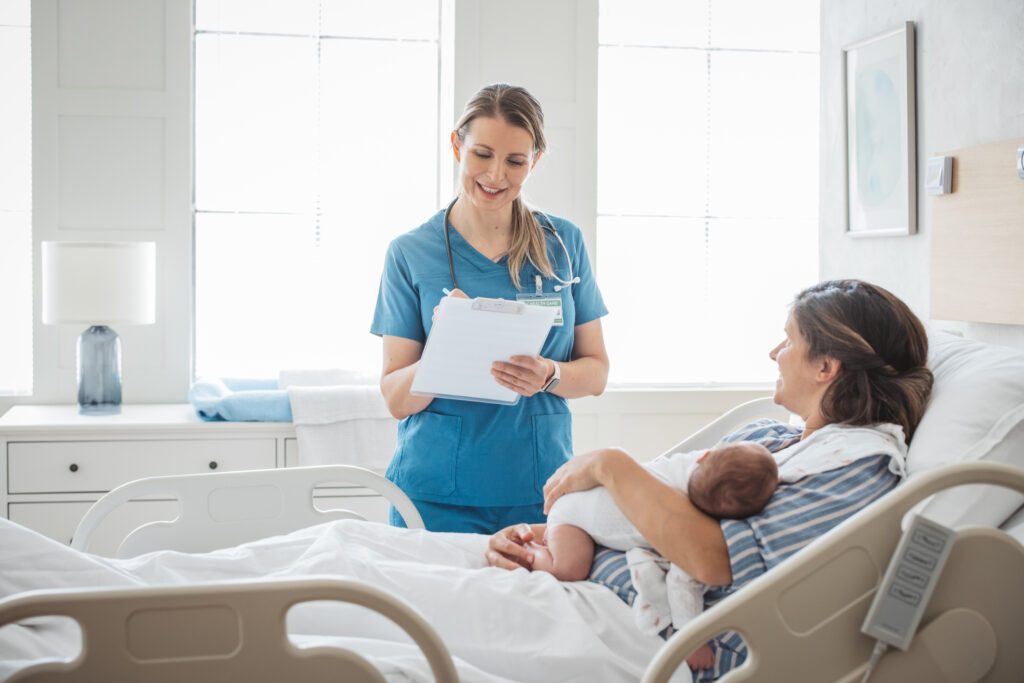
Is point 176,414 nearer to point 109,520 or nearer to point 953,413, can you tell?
point 109,520

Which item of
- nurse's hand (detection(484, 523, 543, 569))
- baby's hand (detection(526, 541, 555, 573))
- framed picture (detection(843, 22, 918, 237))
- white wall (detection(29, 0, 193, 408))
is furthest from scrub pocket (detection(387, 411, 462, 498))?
white wall (detection(29, 0, 193, 408))

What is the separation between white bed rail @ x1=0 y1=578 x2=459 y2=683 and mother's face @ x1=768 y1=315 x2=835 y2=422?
788mm

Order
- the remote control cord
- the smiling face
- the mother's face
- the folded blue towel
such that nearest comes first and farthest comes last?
the remote control cord < the mother's face < the smiling face < the folded blue towel

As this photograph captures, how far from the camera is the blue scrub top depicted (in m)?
1.88

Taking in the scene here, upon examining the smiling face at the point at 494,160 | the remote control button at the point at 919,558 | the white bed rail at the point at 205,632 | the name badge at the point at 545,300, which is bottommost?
the white bed rail at the point at 205,632

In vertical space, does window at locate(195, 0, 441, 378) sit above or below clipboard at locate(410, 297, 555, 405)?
above

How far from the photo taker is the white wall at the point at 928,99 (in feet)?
6.31

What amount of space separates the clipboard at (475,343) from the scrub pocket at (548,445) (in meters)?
0.16

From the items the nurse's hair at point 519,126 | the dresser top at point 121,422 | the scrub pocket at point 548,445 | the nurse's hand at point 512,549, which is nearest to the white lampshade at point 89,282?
the dresser top at point 121,422

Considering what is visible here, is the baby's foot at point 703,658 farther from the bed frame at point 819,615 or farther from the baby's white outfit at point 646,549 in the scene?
the bed frame at point 819,615

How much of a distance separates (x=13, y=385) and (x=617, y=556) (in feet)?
9.04

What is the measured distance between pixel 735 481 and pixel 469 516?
80cm

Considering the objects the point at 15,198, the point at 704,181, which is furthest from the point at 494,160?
the point at 15,198

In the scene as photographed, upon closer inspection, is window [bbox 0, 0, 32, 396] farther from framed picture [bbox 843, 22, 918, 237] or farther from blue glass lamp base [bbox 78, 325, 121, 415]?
framed picture [bbox 843, 22, 918, 237]
